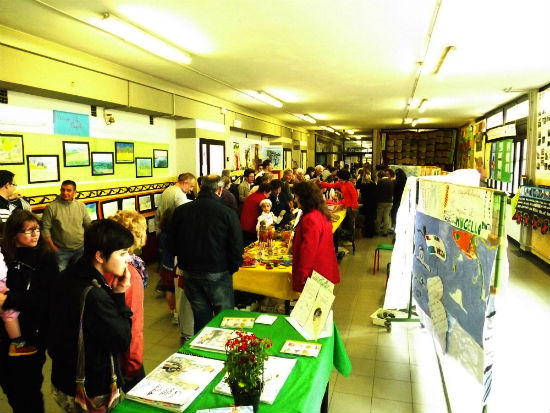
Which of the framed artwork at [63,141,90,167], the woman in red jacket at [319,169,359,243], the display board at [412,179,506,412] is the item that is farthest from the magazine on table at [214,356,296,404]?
the woman in red jacket at [319,169,359,243]

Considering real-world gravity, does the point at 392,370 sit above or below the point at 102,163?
below

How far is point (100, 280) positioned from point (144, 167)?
18.5ft

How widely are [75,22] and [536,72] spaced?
7074 millimetres

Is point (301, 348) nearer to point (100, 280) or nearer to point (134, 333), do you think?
point (134, 333)

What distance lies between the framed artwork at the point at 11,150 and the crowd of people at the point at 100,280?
56 centimetres

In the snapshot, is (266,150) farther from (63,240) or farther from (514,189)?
(63,240)

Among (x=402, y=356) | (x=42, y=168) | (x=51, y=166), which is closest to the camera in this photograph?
(x=402, y=356)

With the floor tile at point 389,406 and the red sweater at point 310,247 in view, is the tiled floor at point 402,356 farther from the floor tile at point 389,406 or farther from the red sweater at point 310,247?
the red sweater at point 310,247

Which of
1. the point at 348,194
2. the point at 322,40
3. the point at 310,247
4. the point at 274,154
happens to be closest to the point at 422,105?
the point at 348,194

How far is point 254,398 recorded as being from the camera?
1598 mm

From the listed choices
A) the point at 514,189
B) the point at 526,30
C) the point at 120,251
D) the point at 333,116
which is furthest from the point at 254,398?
the point at 333,116

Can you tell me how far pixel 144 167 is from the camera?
6969 millimetres

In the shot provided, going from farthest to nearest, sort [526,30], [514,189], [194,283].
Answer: [514,189]
[526,30]
[194,283]

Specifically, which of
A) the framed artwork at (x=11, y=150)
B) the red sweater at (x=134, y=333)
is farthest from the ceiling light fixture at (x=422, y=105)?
the red sweater at (x=134, y=333)
